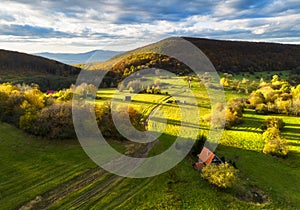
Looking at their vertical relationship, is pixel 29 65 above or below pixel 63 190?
above

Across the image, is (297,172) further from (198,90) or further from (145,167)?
(198,90)

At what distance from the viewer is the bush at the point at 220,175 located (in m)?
28.8

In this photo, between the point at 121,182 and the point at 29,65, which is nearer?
the point at 121,182

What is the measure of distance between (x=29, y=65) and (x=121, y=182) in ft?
422

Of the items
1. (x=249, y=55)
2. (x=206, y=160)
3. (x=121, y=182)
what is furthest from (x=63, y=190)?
(x=249, y=55)

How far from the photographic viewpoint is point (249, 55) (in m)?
135

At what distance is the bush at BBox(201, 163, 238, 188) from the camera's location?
1133 inches

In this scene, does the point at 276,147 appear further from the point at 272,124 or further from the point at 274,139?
the point at 272,124

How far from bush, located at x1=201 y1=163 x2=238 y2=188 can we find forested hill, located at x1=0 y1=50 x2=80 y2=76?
117 m

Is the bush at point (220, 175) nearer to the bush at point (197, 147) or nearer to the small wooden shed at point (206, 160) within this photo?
the small wooden shed at point (206, 160)

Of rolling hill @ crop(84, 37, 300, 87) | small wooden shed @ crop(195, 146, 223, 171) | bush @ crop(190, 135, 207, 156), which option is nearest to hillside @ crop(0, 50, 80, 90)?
rolling hill @ crop(84, 37, 300, 87)

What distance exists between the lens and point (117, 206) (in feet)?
82.8

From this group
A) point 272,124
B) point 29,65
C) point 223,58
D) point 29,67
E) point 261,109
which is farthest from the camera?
point 29,65

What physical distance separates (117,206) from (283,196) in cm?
1762
